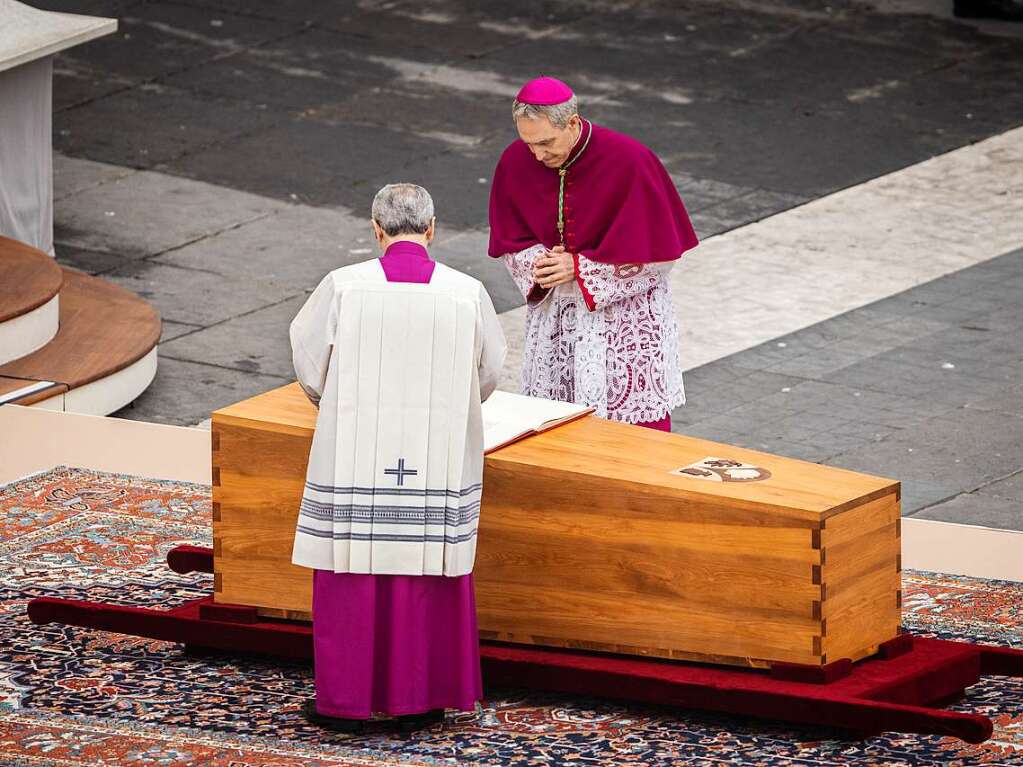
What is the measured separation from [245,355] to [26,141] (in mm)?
1784

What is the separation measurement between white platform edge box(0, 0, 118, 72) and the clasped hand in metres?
→ 4.35

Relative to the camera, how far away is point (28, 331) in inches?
362

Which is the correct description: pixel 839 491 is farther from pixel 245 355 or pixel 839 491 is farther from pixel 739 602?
pixel 245 355

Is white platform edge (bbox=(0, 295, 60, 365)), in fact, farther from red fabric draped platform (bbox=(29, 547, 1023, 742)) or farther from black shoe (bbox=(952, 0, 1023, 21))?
black shoe (bbox=(952, 0, 1023, 21))

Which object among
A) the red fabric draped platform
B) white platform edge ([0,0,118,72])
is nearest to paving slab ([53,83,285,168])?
white platform edge ([0,0,118,72])

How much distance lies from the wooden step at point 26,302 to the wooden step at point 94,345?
0.05 m

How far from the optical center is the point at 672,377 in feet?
23.1

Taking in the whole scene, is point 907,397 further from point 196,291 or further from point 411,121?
point 411,121

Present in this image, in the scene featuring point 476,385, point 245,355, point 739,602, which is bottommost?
point 245,355

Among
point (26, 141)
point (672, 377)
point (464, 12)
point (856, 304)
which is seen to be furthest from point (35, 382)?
point (464, 12)

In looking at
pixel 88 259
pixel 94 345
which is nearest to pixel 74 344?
pixel 94 345

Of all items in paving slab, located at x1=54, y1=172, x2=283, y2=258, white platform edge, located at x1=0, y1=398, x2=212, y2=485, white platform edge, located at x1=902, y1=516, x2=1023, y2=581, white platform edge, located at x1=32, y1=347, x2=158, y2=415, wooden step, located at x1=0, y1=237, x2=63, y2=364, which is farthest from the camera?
paving slab, located at x1=54, y1=172, x2=283, y2=258

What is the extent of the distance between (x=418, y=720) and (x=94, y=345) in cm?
381

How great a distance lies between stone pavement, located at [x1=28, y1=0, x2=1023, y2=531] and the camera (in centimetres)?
1076
